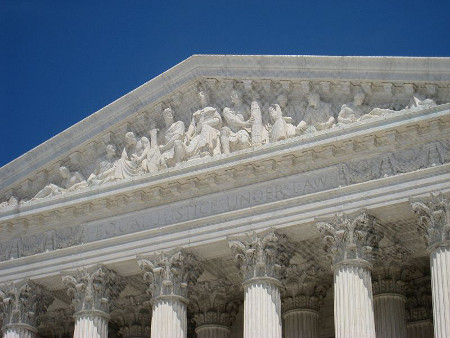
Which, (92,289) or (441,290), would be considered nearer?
(441,290)

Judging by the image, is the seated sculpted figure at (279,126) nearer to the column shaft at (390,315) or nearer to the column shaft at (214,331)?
the column shaft at (390,315)

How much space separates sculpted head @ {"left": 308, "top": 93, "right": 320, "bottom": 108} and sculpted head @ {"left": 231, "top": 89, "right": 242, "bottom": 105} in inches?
95.0

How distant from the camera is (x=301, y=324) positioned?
3900 cm

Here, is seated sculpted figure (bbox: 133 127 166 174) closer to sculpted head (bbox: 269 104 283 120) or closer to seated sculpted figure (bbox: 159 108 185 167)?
seated sculpted figure (bbox: 159 108 185 167)

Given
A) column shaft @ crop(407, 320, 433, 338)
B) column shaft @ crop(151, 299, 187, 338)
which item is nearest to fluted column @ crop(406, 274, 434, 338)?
column shaft @ crop(407, 320, 433, 338)

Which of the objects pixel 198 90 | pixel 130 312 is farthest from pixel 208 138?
pixel 130 312

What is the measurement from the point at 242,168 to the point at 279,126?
167 centimetres

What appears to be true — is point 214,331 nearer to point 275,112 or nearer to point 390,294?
point 390,294

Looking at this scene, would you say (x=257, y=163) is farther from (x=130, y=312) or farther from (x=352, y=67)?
(x=130, y=312)

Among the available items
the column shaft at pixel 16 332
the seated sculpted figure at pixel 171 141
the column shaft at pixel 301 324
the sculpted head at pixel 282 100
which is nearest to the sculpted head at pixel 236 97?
the sculpted head at pixel 282 100

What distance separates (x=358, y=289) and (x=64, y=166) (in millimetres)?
11703

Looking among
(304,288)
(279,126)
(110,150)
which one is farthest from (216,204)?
(110,150)

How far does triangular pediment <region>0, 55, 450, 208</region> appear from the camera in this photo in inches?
1415

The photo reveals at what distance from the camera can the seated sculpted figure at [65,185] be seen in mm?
40594
